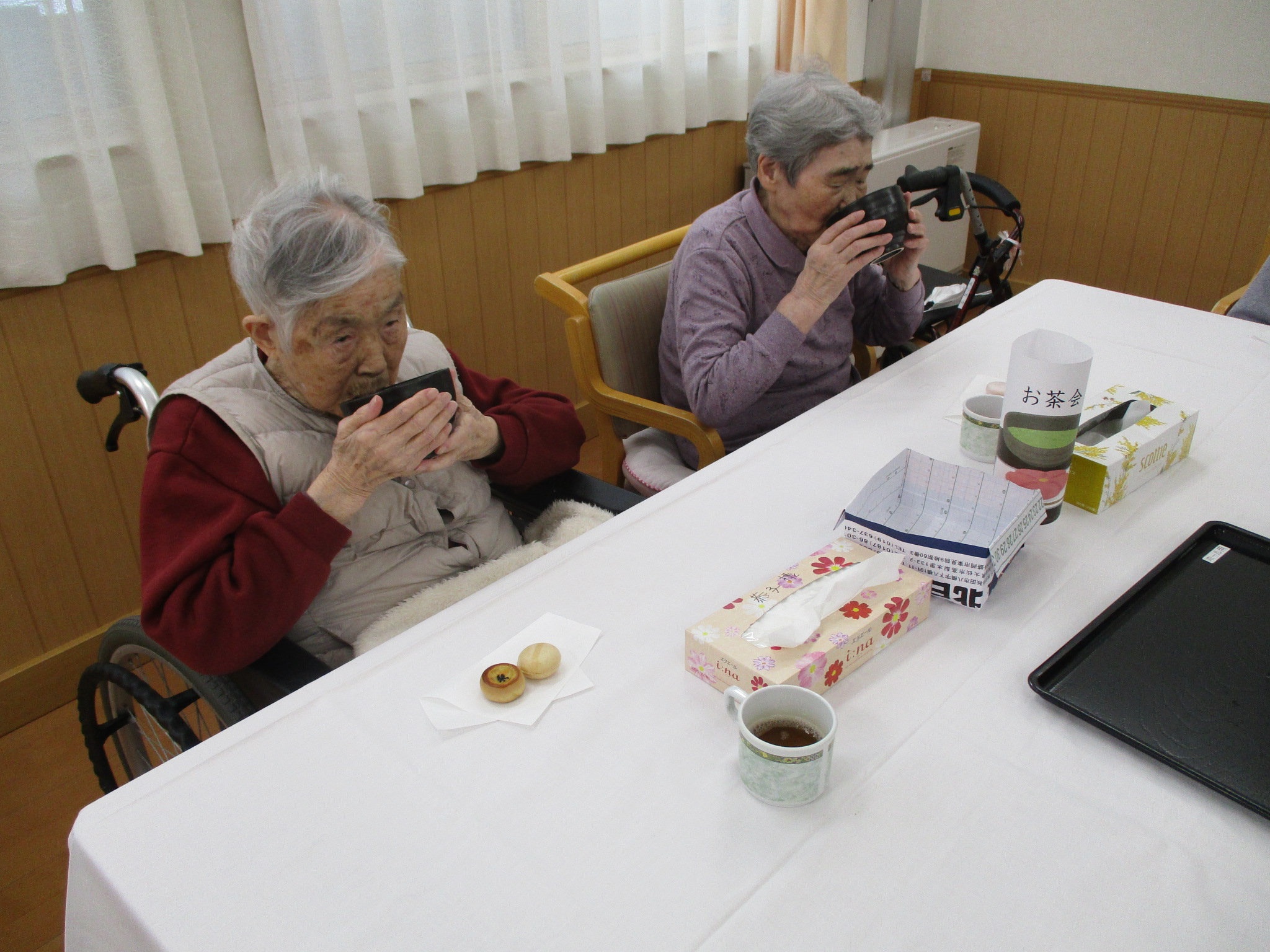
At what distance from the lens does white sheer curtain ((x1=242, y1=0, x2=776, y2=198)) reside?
205cm

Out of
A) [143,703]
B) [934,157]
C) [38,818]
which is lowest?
[38,818]

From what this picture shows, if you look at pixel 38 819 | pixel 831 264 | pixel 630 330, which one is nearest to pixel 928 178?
pixel 831 264

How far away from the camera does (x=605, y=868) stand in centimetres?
80

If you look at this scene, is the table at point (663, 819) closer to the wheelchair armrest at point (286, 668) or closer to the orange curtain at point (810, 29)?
the wheelchair armrest at point (286, 668)

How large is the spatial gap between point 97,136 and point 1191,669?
1.98 meters

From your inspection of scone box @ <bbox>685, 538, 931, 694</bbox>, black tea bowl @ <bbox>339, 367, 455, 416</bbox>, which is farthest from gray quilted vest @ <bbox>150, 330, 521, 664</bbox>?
scone box @ <bbox>685, 538, 931, 694</bbox>

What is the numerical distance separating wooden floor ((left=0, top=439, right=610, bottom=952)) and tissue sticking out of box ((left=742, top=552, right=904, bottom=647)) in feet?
4.61

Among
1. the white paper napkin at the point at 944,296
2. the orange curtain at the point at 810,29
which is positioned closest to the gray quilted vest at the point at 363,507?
the white paper napkin at the point at 944,296

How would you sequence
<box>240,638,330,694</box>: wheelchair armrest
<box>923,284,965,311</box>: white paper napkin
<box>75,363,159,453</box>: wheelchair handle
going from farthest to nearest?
1. <box>923,284,965,311</box>: white paper napkin
2. <box>75,363,159,453</box>: wheelchair handle
3. <box>240,638,330,694</box>: wheelchair armrest

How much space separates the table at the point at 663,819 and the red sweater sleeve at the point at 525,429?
35 centimetres

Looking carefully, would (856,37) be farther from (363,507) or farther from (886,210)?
(363,507)

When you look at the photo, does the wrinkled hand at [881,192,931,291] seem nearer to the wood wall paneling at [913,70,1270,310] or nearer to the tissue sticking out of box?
the tissue sticking out of box

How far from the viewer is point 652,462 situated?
190cm

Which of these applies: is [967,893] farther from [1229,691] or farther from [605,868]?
[1229,691]
